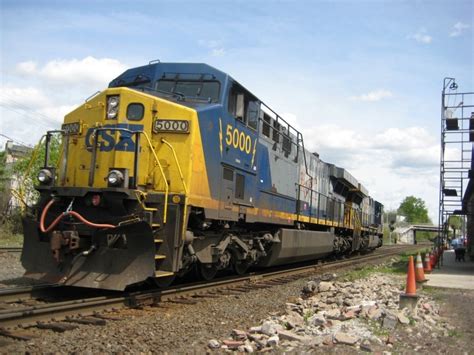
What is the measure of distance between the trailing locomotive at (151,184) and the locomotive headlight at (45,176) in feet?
0.07

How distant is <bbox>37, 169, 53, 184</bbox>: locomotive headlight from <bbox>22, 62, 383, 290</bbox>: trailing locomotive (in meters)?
0.02

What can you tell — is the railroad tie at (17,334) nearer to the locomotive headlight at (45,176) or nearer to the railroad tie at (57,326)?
the railroad tie at (57,326)

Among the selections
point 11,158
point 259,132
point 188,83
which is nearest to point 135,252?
point 188,83

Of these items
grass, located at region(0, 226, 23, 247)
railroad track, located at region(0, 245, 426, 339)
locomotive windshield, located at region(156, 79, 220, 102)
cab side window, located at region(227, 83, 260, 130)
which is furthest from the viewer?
grass, located at region(0, 226, 23, 247)

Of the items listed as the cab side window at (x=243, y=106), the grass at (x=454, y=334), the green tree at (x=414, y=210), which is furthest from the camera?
the green tree at (x=414, y=210)

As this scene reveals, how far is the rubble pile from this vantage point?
16.7 feet

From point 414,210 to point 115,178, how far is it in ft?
453

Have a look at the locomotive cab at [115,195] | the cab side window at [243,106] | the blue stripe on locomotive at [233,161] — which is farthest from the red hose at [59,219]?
the cab side window at [243,106]

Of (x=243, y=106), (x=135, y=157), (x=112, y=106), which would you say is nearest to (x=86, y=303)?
(x=135, y=157)

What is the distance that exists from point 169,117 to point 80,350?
3.92 m

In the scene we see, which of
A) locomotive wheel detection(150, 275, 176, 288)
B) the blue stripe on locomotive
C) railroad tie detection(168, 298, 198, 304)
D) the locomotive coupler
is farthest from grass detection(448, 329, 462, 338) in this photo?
the locomotive coupler

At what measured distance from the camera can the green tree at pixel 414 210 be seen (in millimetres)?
133312

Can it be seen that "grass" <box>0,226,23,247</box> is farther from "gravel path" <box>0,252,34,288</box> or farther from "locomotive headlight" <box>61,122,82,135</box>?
"locomotive headlight" <box>61,122,82,135</box>

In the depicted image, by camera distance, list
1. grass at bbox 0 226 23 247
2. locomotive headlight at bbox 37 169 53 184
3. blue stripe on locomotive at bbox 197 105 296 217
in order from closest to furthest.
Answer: locomotive headlight at bbox 37 169 53 184
blue stripe on locomotive at bbox 197 105 296 217
grass at bbox 0 226 23 247
